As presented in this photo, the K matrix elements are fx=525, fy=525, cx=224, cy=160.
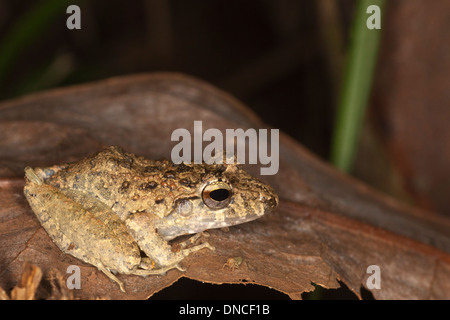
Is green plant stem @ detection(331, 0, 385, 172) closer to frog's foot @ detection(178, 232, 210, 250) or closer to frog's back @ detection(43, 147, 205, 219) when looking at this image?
frog's back @ detection(43, 147, 205, 219)

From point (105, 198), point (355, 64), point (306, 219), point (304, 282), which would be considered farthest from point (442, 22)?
point (105, 198)

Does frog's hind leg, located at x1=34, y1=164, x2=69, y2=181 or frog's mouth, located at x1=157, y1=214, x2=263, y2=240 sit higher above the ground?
frog's hind leg, located at x1=34, y1=164, x2=69, y2=181

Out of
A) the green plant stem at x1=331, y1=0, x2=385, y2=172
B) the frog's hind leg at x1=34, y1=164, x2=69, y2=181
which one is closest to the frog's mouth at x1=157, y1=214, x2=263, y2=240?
the frog's hind leg at x1=34, y1=164, x2=69, y2=181

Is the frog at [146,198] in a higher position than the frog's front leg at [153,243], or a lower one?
higher

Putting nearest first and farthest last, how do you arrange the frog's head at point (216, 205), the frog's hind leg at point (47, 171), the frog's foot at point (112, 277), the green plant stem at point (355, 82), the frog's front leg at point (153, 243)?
the frog's foot at point (112, 277)
the frog's front leg at point (153, 243)
the frog's hind leg at point (47, 171)
the frog's head at point (216, 205)
the green plant stem at point (355, 82)

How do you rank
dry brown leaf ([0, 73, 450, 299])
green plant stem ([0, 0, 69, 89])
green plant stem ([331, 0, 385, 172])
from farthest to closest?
green plant stem ([0, 0, 69, 89])
green plant stem ([331, 0, 385, 172])
dry brown leaf ([0, 73, 450, 299])

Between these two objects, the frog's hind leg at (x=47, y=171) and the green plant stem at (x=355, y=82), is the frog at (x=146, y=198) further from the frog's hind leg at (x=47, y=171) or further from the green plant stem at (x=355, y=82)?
the green plant stem at (x=355, y=82)

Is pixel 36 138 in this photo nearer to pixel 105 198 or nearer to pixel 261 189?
pixel 105 198

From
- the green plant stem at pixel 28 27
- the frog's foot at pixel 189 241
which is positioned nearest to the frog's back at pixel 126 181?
the frog's foot at pixel 189 241
